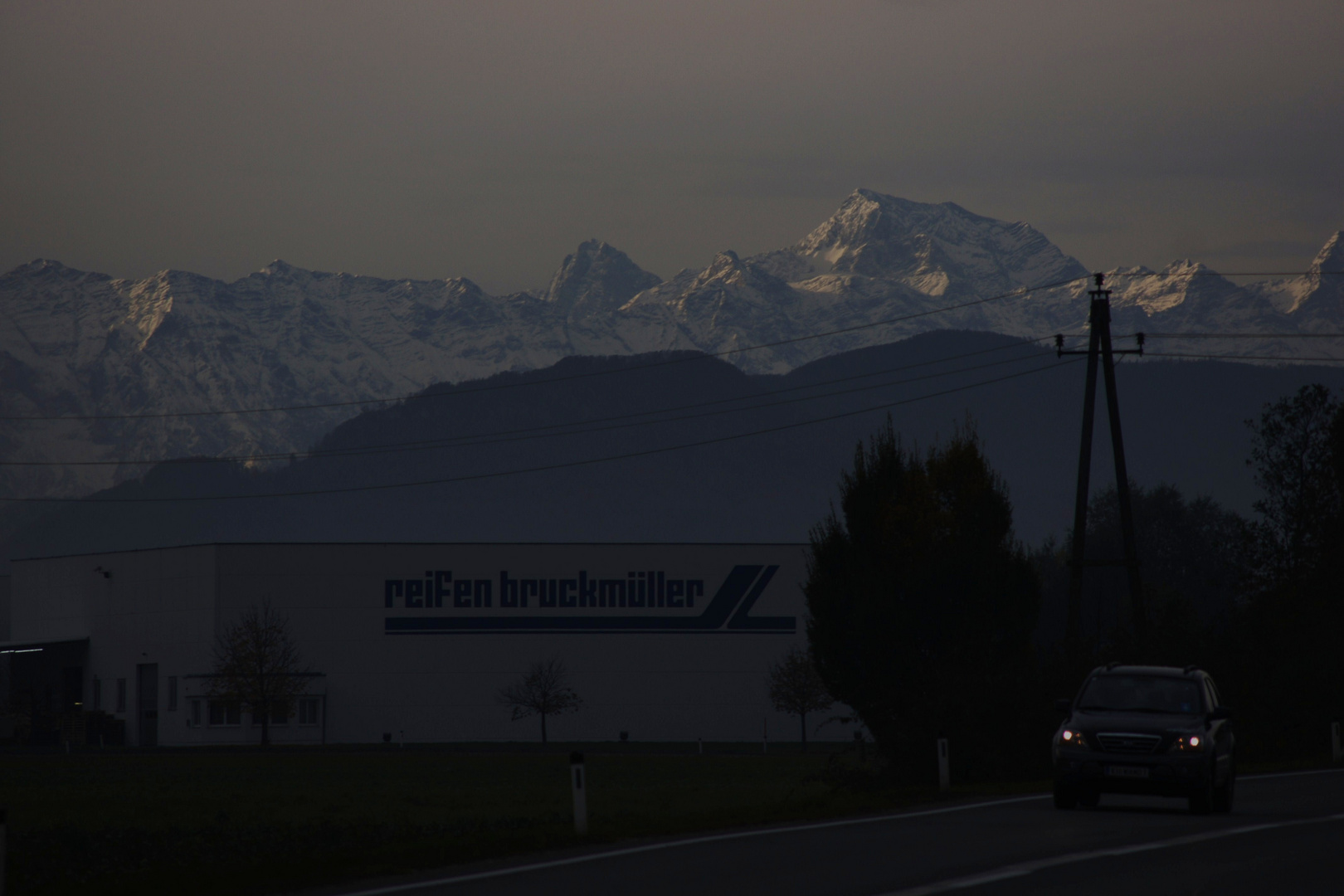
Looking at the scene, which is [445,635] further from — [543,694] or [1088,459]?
[1088,459]

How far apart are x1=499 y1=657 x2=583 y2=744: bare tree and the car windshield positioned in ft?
195

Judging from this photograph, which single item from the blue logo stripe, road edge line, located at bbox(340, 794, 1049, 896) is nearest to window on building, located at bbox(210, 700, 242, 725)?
the blue logo stripe

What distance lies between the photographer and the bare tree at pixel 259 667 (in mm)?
75938

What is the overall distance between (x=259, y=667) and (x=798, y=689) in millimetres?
23493

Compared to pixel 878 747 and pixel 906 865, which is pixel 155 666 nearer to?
pixel 878 747

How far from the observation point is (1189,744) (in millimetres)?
20094

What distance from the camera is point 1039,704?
29.7m

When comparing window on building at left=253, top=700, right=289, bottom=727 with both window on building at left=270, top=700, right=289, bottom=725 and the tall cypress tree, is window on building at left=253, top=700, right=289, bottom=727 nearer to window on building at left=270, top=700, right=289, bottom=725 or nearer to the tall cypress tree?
window on building at left=270, top=700, right=289, bottom=725

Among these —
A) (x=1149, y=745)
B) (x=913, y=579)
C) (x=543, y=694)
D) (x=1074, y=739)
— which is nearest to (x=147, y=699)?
(x=543, y=694)

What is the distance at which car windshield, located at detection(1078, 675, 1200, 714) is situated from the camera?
21.0 m

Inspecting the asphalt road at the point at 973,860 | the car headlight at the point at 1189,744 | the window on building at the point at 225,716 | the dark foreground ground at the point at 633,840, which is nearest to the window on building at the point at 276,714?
the window on building at the point at 225,716

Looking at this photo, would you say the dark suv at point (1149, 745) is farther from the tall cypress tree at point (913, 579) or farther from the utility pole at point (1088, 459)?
the utility pole at point (1088, 459)

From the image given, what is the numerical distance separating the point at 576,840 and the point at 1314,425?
4880cm

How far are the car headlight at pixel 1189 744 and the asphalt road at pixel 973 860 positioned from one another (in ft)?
2.55
